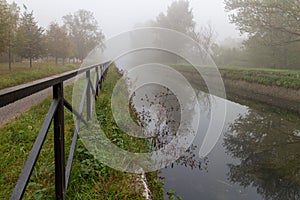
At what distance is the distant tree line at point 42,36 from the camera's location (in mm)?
15644

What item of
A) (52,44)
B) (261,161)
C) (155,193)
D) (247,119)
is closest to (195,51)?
(52,44)

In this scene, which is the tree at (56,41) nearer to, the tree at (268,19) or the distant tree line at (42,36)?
the distant tree line at (42,36)

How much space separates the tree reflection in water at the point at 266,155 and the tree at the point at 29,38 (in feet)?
58.1

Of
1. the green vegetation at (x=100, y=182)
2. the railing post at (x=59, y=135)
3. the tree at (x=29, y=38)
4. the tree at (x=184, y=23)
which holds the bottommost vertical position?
the green vegetation at (x=100, y=182)

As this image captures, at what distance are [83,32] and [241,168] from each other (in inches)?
1578

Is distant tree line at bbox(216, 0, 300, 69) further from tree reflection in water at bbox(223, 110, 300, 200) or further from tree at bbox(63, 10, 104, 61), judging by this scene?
tree at bbox(63, 10, 104, 61)

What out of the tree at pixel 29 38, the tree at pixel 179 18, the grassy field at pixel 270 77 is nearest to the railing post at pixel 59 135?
the grassy field at pixel 270 77

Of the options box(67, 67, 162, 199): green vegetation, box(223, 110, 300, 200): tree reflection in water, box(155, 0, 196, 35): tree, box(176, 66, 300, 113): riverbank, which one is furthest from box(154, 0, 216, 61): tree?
box(67, 67, 162, 199): green vegetation

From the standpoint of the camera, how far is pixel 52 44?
2739 cm

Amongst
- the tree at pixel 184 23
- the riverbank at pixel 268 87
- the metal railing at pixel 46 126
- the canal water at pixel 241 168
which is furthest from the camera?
the tree at pixel 184 23

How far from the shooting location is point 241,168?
450 centimetres

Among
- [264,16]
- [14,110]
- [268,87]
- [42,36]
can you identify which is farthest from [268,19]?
[42,36]

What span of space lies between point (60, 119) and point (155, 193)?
1.89m

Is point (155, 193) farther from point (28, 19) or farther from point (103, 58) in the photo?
point (28, 19)
